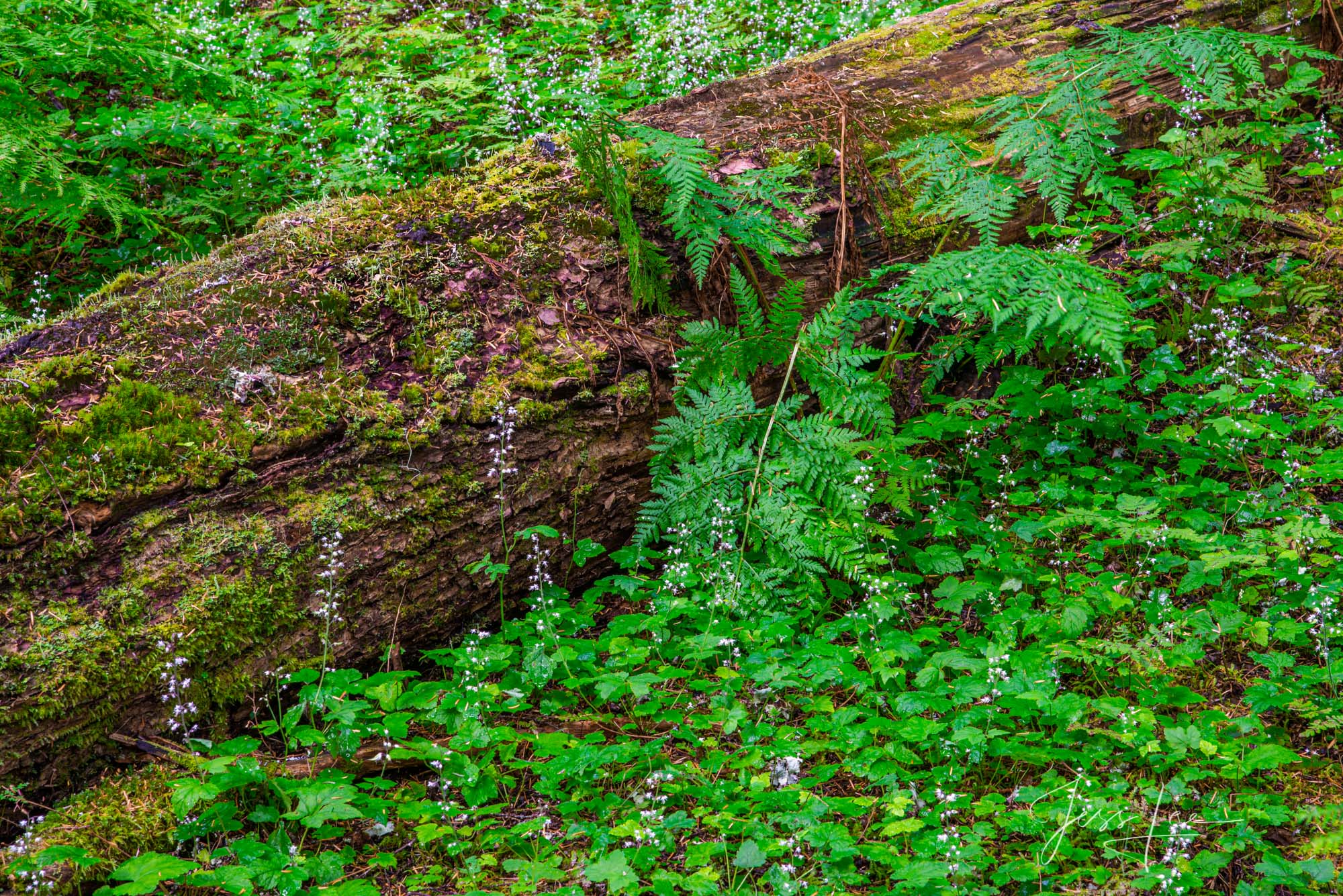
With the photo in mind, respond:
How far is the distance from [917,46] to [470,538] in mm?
4237

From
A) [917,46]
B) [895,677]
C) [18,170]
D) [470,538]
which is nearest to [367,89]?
[18,170]

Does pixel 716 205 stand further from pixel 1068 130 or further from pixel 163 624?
pixel 163 624

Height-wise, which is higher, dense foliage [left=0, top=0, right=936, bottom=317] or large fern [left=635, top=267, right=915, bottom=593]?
dense foliage [left=0, top=0, right=936, bottom=317]

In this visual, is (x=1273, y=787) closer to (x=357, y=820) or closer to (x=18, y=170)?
(x=357, y=820)

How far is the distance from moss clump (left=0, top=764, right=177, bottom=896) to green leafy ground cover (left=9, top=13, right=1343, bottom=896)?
0.01 m

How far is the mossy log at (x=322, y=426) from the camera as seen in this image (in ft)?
10.1

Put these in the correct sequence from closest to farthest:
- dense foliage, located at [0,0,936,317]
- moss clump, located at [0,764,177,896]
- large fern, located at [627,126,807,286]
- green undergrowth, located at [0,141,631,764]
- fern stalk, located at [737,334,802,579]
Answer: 1. moss clump, located at [0,764,177,896]
2. green undergrowth, located at [0,141,631,764]
3. fern stalk, located at [737,334,802,579]
4. large fern, located at [627,126,807,286]
5. dense foliage, located at [0,0,936,317]

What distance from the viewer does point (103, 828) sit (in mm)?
2785

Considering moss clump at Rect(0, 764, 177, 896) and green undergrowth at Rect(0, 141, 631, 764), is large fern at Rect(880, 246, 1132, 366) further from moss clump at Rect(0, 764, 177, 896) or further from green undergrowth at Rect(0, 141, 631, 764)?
moss clump at Rect(0, 764, 177, 896)

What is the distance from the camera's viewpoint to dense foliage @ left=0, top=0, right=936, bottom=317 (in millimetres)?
5215

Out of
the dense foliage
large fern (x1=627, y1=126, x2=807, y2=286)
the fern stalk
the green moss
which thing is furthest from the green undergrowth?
the dense foliage

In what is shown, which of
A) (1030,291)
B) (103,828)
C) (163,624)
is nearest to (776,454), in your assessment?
(1030,291)

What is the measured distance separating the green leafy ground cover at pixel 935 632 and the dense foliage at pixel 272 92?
2.04 meters

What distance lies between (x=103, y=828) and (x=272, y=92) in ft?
18.0
